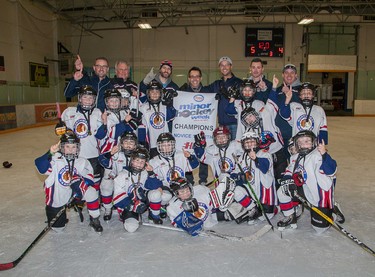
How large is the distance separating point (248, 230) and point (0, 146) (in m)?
6.88

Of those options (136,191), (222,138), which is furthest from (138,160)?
(222,138)

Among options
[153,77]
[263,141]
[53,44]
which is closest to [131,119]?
[153,77]

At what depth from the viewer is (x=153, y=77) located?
4148 mm

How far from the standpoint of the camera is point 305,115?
3.41 m

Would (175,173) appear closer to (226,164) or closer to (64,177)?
(226,164)

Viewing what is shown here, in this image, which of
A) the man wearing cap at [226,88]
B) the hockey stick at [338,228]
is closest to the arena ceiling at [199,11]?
the man wearing cap at [226,88]

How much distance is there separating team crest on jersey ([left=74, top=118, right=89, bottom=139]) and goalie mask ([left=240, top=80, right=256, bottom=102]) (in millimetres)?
1620

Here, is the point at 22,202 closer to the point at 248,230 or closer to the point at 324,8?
the point at 248,230

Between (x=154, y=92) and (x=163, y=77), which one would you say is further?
(x=163, y=77)

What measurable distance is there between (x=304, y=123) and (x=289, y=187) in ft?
2.85

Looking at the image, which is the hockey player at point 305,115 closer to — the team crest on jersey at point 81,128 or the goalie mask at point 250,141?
the goalie mask at point 250,141

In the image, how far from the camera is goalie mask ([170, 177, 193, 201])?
114 inches

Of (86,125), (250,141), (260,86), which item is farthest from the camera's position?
(260,86)

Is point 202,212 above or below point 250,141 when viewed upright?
below
